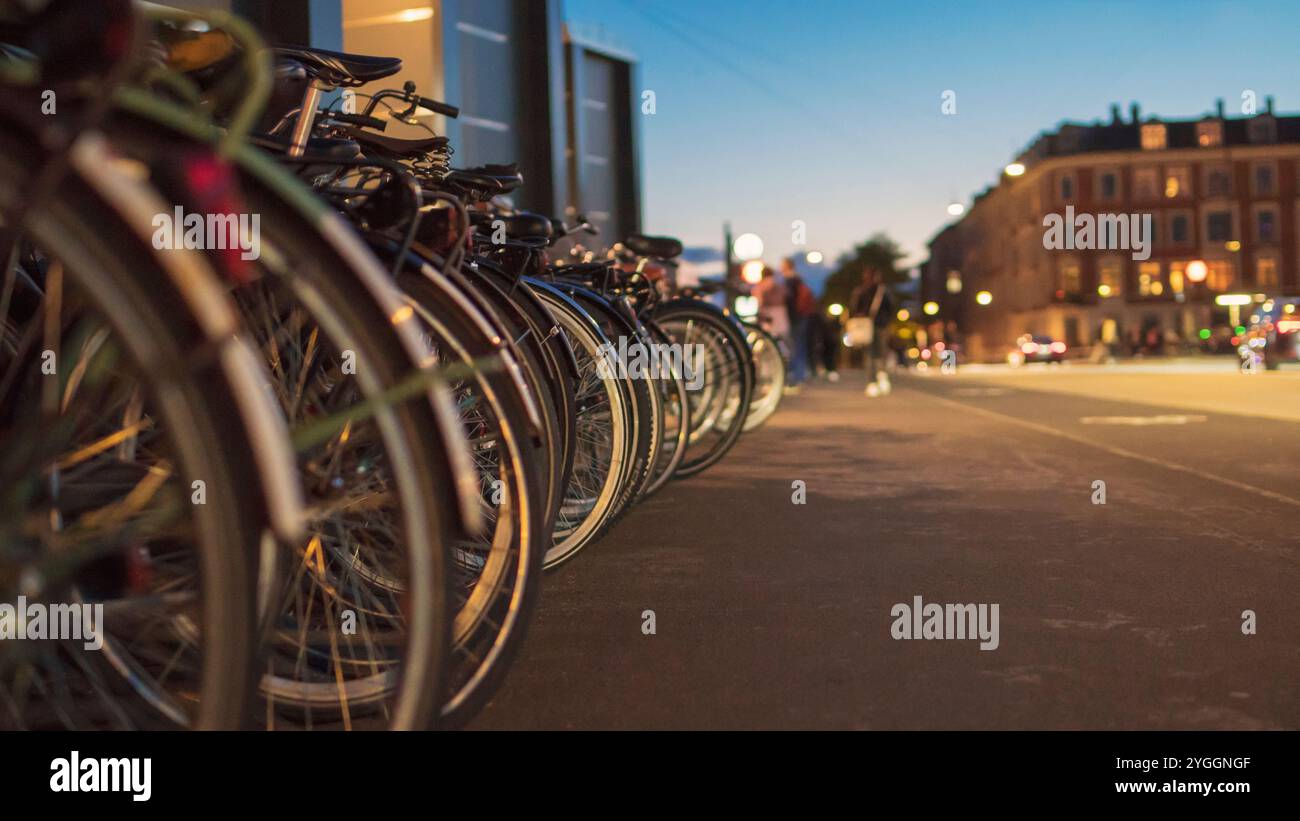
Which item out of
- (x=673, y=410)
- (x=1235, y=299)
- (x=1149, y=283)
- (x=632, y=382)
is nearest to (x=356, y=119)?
(x=632, y=382)

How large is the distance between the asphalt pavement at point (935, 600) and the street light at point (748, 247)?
1455 centimetres

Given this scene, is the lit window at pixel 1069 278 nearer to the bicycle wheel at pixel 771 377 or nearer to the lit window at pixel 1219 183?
the lit window at pixel 1219 183

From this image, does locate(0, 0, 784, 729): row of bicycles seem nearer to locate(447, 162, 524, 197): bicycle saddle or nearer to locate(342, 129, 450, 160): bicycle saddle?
locate(342, 129, 450, 160): bicycle saddle

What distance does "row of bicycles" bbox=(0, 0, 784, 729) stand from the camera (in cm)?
169

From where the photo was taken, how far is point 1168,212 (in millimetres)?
80500

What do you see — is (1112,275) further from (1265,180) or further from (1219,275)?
(1265,180)

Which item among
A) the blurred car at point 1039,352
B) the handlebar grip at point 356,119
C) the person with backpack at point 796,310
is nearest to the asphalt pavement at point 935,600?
the handlebar grip at point 356,119

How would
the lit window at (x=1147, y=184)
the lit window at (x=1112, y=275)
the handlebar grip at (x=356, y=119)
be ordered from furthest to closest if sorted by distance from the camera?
the lit window at (x=1112, y=275), the lit window at (x=1147, y=184), the handlebar grip at (x=356, y=119)

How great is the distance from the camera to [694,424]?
8422mm

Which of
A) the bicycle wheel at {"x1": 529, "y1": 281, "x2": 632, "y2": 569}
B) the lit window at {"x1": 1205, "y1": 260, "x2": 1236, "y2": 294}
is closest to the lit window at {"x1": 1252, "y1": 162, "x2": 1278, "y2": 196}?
the lit window at {"x1": 1205, "y1": 260, "x2": 1236, "y2": 294}

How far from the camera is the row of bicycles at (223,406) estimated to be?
169 cm

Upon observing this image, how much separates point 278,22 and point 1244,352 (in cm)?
2374

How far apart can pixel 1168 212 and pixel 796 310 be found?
67.8m

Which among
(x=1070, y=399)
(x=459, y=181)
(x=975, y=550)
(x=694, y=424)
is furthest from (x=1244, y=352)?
(x=459, y=181)
